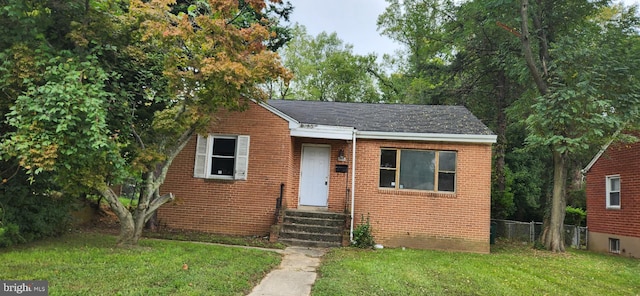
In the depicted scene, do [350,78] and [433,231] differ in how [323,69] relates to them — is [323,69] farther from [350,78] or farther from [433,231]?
[433,231]

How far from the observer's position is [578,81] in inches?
431

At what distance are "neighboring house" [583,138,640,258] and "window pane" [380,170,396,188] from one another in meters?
6.58

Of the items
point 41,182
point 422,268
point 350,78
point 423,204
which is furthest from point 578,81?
point 350,78

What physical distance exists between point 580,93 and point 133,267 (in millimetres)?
11206

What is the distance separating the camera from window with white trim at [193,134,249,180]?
11.1 meters

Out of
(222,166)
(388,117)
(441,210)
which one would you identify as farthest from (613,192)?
(222,166)

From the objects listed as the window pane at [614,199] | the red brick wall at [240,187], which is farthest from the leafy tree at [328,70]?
the window pane at [614,199]

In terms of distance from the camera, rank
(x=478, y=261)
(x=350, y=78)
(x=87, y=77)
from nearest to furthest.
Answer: (x=87, y=77)
(x=478, y=261)
(x=350, y=78)

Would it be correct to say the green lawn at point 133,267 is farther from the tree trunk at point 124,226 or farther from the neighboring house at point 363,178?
the neighboring house at point 363,178

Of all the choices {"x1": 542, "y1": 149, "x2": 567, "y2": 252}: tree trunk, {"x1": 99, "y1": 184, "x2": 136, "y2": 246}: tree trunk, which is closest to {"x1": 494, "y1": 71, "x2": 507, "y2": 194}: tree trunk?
{"x1": 542, "y1": 149, "x2": 567, "y2": 252}: tree trunk

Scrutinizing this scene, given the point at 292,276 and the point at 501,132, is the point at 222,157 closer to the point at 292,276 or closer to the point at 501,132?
the point at 292,276

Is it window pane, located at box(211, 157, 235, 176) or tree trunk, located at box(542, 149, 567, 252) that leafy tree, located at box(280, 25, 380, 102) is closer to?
window pane, located at box(211, 157, 235, 176)

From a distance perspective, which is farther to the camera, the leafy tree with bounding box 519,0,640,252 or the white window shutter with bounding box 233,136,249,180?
the white window shutter with bounding box 233,136,249,180

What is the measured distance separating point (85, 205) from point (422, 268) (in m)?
9.32
